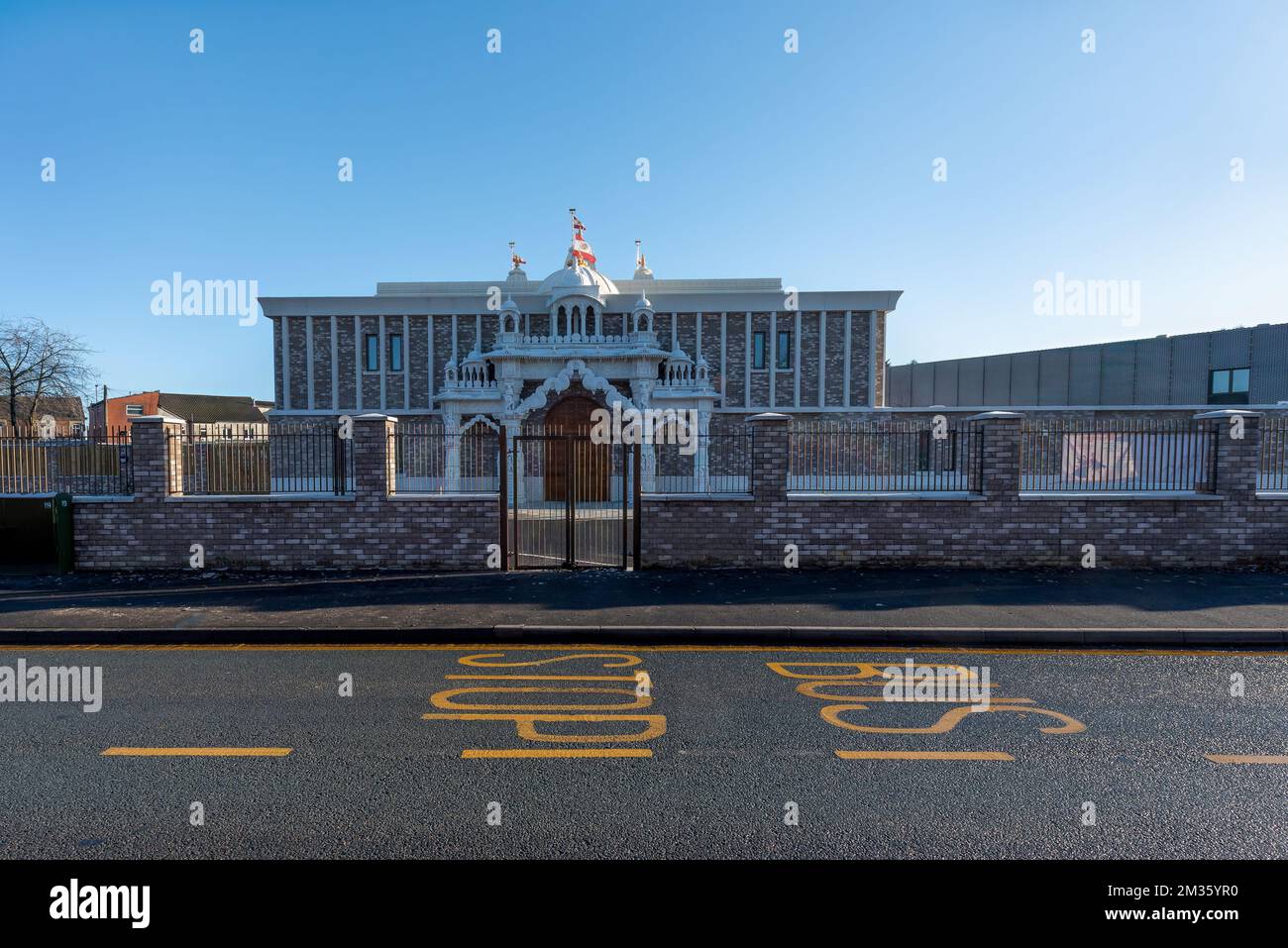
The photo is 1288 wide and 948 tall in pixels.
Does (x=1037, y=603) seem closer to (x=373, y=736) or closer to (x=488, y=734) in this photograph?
(x=488, y=734)

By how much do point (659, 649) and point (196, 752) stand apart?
4.21 m

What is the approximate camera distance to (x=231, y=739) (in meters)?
4.87

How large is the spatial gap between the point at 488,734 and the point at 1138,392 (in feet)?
146

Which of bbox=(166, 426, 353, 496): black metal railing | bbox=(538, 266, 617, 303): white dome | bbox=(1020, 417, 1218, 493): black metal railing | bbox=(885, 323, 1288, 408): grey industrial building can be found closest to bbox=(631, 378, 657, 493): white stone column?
bbox=(538, 266, 617, 303): white dome

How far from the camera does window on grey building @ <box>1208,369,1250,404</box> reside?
33594 millimetres

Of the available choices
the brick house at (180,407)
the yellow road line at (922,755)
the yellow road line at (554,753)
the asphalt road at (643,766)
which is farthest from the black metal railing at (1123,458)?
the brick house at (180,407)

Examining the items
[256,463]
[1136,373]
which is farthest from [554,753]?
[1136,373]

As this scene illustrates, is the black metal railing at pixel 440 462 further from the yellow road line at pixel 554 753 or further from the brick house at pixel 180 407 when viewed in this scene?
the brick house at pixel 180 407

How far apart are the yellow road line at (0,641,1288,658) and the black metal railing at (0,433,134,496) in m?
4.91

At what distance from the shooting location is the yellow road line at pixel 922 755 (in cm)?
461
